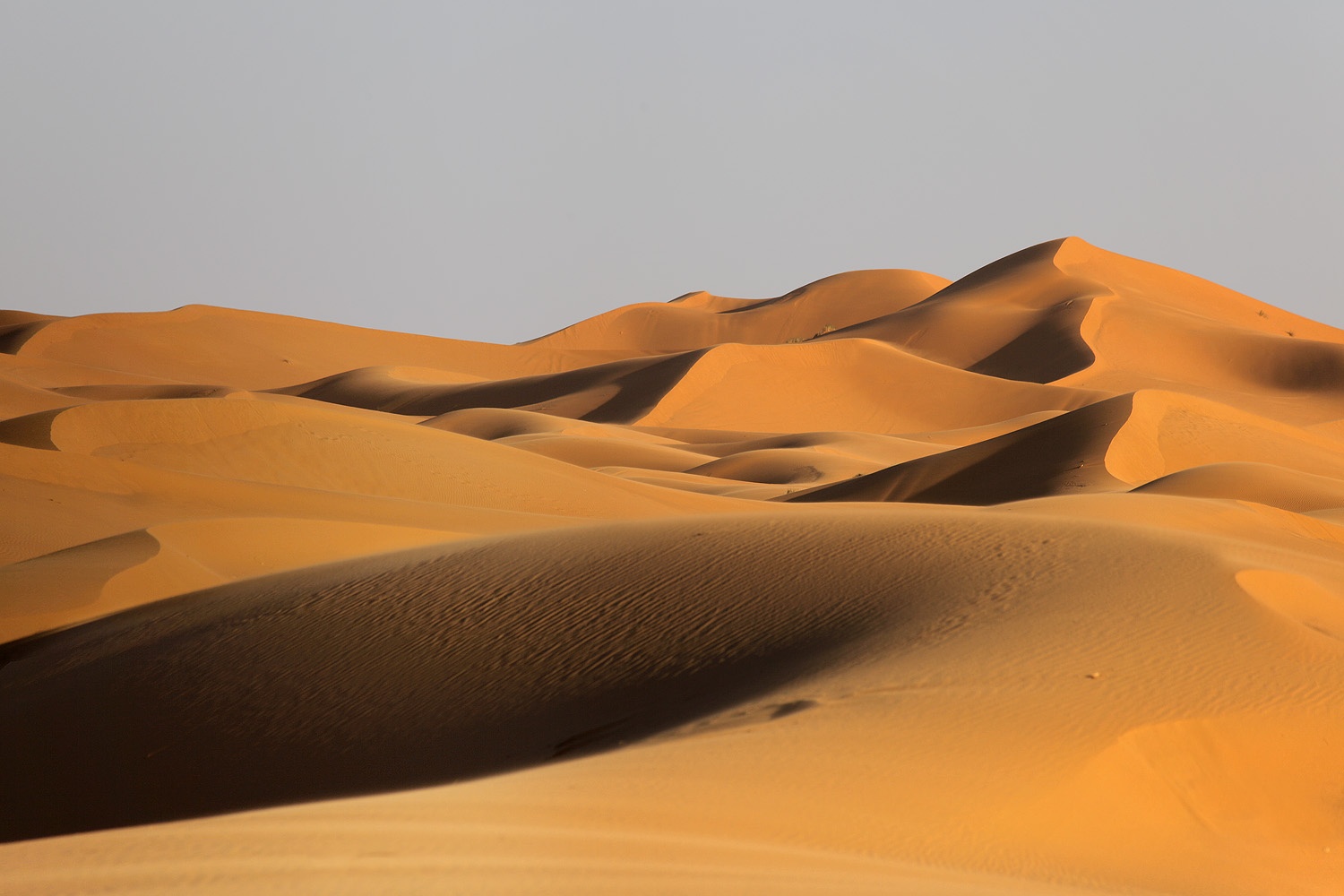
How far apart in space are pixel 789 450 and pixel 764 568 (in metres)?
22.5

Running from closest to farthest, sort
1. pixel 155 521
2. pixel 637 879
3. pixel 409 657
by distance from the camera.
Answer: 1. pixel 637 879
2. pixel 409 657
3. pixel 155 521

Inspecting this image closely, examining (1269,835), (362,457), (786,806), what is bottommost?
(1269,835)

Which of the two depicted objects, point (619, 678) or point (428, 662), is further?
point (428, 662)

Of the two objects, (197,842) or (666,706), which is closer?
(197,842)

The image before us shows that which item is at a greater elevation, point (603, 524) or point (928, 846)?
point (603, 524)

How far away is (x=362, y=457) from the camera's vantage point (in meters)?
18.9

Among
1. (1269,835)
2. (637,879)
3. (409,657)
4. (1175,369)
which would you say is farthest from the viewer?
(1175,369)

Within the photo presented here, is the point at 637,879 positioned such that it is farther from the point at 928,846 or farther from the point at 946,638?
the point at 946,638

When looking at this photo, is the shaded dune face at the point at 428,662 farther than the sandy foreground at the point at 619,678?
Yes

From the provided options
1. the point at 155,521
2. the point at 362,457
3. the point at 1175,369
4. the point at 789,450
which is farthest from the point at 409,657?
the point at 1175,369

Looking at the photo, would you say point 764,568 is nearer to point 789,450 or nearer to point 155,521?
point 155,521

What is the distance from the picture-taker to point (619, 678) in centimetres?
776

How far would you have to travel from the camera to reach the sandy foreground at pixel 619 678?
4320 millimetres

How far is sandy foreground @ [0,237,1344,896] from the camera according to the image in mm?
4320
